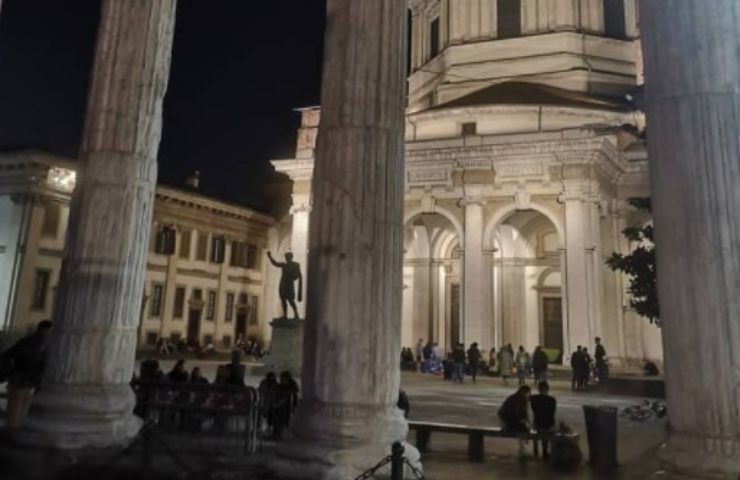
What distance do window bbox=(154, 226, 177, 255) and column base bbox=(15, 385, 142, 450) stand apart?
26.6 meters

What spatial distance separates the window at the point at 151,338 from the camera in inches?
1223

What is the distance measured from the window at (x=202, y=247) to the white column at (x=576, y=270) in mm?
19823

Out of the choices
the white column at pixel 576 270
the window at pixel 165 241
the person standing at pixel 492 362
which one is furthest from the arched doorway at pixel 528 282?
the window at pixel 165 241

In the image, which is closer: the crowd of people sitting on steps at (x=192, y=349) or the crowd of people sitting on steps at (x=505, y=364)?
the crowd of people sitting on steps at (x=505, y=364)

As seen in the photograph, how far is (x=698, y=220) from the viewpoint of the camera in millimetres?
4496

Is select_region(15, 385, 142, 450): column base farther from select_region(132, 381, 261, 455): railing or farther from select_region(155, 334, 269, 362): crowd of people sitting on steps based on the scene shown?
select_region(155, 334, 269, 362): crowd of people sitting on steps

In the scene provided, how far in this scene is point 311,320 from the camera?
226 inches

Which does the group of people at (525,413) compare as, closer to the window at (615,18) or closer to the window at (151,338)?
the window at (615,18)

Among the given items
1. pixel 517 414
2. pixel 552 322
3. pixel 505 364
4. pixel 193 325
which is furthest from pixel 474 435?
pixel 193 325

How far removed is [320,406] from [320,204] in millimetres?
1845

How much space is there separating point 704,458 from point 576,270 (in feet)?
63.4

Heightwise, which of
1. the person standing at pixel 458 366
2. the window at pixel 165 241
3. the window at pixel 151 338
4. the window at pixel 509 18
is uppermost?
the window at pixel 509 18

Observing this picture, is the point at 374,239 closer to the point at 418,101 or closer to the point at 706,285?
the point at 706,285

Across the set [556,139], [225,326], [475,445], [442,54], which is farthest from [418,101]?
[475,445]
